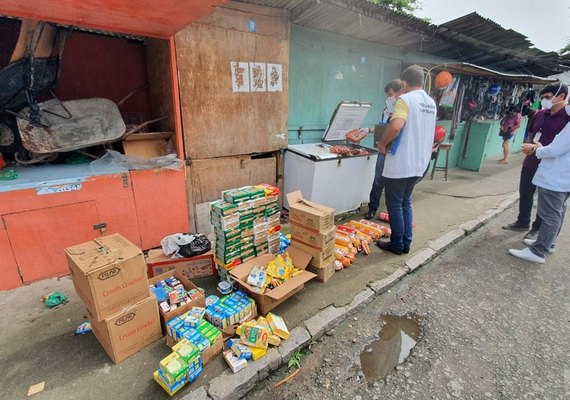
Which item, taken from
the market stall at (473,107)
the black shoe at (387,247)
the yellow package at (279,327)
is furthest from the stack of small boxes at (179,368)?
the market stall at (473,107)

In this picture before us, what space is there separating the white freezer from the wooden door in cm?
277

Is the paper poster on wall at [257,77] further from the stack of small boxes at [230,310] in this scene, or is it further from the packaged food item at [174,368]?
the packaged food item at [174,368]

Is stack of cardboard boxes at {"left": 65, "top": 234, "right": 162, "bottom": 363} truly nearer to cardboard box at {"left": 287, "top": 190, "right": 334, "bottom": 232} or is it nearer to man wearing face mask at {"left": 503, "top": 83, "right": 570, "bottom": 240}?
cardboard box at {"left": 287, "top": 190, "right": 334, "bottom": 232}

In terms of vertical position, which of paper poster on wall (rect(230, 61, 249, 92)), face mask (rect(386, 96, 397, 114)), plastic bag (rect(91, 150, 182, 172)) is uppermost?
paper poster on wall (rect(230, 61, 249, 92))

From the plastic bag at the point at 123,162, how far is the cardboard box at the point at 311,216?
62.2 inches

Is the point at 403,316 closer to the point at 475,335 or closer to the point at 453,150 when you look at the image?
the point at 475,335

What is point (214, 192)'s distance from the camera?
4105 mm

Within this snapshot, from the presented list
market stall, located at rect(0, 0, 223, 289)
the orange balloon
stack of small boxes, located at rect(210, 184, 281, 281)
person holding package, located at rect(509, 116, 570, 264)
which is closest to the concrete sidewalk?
stack of small boxes, located at rect(210, 184, 281, 281)

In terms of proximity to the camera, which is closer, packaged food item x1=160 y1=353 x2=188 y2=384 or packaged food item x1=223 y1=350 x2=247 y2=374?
packaged food item x1=160 y1=353 x2=188 y2=384

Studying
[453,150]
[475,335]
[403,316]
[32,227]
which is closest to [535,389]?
[475,335]

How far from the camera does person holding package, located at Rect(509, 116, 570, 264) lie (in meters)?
3.32

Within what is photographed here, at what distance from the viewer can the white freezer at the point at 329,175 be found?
4.34 meters

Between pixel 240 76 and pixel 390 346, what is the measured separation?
359 centimetres

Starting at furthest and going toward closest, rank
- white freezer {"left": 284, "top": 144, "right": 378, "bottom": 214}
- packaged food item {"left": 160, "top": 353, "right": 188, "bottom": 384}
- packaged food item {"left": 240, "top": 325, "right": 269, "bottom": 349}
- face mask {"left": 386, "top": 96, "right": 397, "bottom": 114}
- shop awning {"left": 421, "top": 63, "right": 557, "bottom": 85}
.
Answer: shop awning {"left": 421, "top": 63, "right": 557, "bottom": 85}, face mask {"left": 386, "top": 96, "right": 397, "bottom": 114}, white freezer {"left": 284, "top": 144, "right": 378, "bottom": 214}, packaged food item {"left": 240, "top": 325, "right": 269, "bottom": 349}, packaged food item {"left": 160, "top": 353, "right": 188, "bottom": 384}
